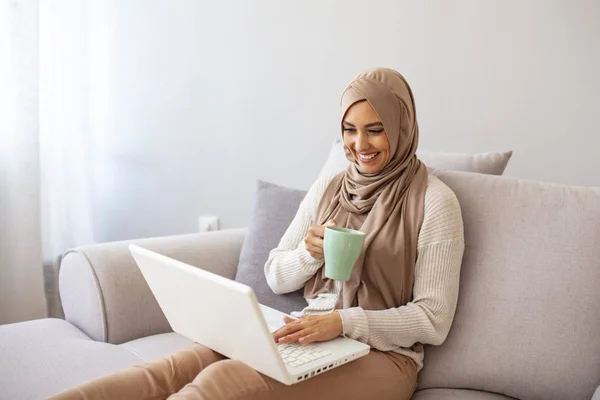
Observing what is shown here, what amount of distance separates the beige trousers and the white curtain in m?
1.28

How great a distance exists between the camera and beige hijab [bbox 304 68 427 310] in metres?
1.40

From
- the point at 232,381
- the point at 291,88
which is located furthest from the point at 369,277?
the point at 291,88

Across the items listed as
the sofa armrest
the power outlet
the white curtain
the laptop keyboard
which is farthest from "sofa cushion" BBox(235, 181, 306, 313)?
the white curtain

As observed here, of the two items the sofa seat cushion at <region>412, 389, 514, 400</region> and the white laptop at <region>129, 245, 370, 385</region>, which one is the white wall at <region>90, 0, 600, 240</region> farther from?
the white laptop at <region>129, 245, 370, 385</region>

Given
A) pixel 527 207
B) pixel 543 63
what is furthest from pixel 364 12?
pixel 527 207

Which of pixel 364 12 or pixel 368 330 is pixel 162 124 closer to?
pixel 364 12

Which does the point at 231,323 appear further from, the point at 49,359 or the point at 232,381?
the point at 49,359

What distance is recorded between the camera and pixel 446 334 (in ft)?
4.55

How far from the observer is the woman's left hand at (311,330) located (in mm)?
1243

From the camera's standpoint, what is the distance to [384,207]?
1.45m

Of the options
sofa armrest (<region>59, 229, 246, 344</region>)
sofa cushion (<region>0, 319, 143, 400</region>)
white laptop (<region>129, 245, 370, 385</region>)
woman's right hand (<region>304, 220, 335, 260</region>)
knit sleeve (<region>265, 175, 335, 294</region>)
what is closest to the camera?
white laptop (<region>129, 245, 370, 385</region>)

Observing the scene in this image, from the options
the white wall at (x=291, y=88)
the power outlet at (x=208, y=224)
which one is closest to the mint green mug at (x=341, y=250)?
the white wall at (x=291, y=88)

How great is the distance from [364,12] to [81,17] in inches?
44.4

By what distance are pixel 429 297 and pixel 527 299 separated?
8.6 inches
